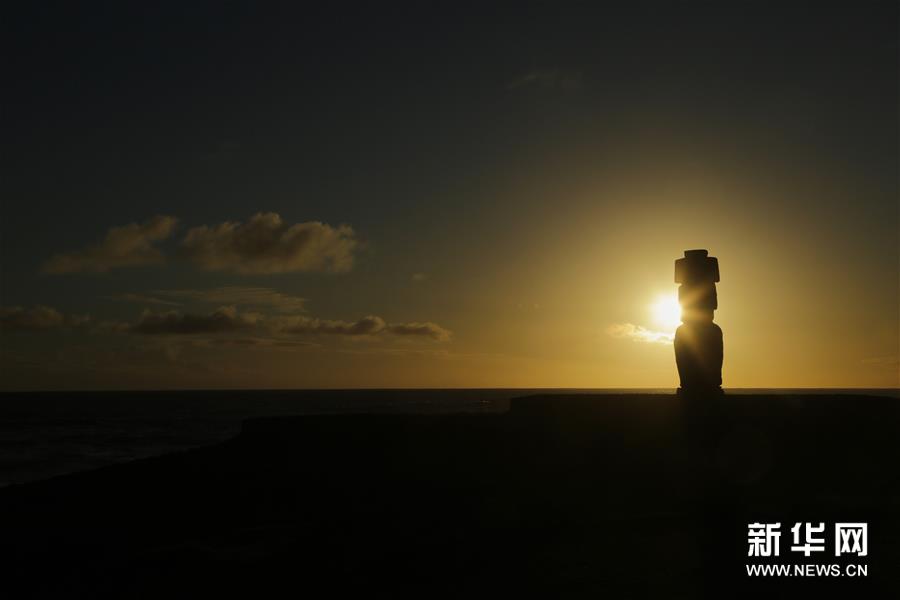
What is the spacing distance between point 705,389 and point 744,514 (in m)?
5.35

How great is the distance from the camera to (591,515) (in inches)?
517

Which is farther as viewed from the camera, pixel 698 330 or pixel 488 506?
pixel 698 330

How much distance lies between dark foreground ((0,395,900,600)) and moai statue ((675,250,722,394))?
546 millimetres

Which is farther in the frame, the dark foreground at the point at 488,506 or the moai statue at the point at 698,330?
the moai statue at the point at 698,330

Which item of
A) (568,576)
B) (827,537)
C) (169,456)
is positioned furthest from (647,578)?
(169,456)

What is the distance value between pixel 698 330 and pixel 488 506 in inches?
275

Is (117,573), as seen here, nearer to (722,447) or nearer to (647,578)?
(647,578)

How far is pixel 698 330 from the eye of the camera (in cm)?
1795

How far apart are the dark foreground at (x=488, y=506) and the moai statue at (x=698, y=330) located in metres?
0.55

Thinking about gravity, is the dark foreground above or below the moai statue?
below

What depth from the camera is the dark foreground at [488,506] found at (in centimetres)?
1027

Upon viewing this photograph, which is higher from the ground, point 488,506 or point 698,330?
point 698,330

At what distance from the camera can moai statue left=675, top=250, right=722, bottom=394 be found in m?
17.7

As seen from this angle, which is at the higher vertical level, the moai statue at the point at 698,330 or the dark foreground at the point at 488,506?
the moai statue at the point at 698,330
